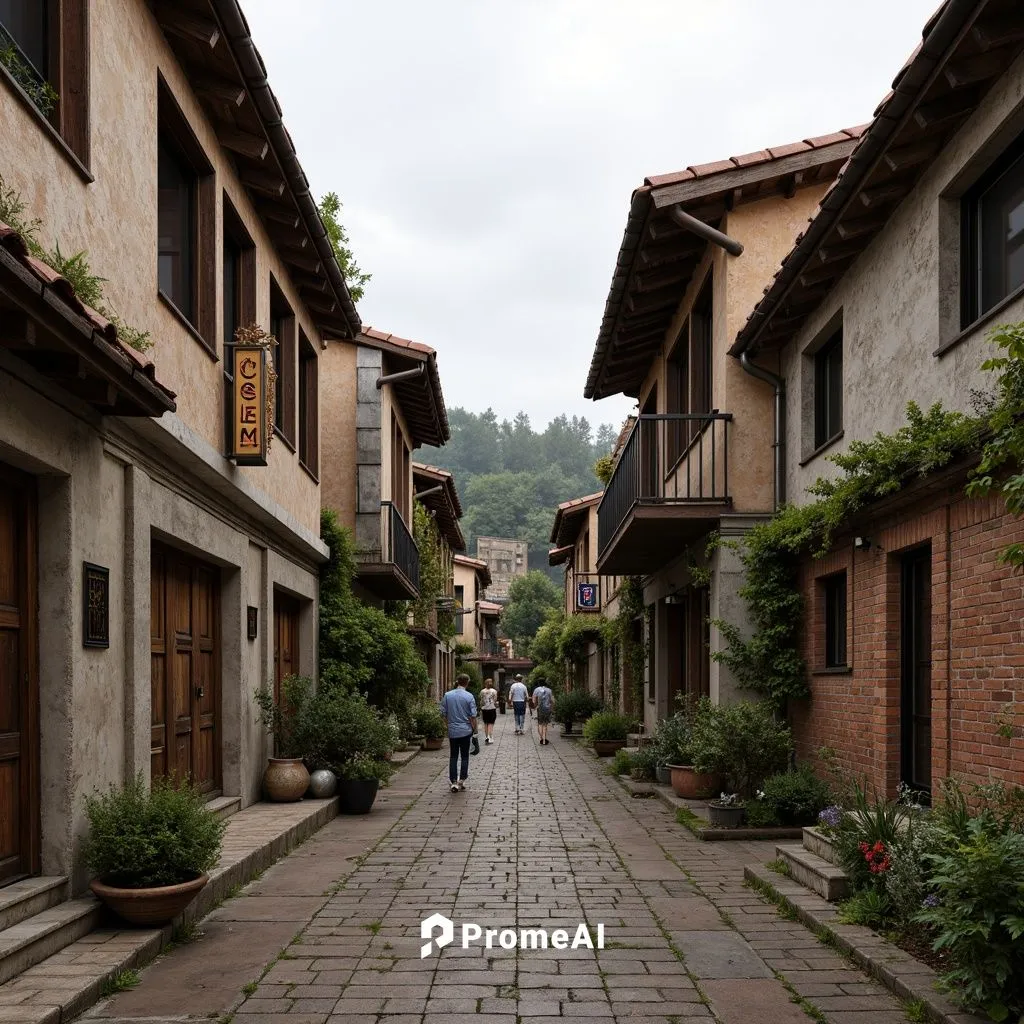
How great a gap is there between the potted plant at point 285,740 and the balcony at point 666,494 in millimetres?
4478

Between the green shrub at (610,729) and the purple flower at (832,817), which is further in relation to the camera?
the green shrub at (610,729)

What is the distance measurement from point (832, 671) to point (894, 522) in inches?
90.9

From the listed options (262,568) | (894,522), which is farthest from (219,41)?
(894,522)

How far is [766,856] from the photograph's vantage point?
367 inches

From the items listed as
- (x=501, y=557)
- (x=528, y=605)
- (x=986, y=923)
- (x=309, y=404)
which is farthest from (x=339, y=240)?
(x=501, y=557)

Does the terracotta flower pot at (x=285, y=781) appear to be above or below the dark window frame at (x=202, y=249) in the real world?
below

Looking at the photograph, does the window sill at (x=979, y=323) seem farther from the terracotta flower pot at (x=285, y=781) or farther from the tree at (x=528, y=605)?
the tree at (x=528, y=605)

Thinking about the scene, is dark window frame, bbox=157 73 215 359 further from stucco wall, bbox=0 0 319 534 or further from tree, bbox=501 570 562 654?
tree, bbox=501 570 562 654

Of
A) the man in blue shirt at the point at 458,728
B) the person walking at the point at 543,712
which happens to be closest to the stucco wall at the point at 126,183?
the man in blue shirt at the point at 458,728

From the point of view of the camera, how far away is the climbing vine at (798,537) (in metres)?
7.91

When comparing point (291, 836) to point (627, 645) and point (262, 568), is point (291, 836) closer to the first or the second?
point (262, 568)

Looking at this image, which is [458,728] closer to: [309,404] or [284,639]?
[284,639]

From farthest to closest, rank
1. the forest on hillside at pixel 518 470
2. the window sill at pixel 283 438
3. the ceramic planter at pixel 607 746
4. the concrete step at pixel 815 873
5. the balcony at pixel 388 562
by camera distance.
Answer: the forest on hillside at pixel 518 470
the ceramic planter at pixel 607 746
the balcony at pixel 388 562
the window sill at pixel 283 438
the concrete step at pixel 815 873

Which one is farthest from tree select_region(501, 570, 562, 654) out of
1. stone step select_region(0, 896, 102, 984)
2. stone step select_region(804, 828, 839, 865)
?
stone step select_region(0, 896, 102, 984)
